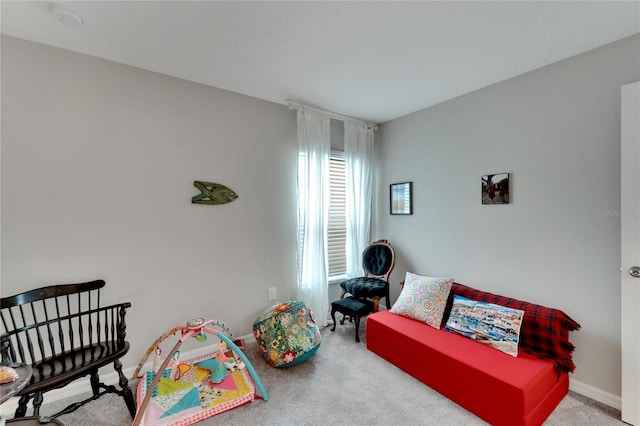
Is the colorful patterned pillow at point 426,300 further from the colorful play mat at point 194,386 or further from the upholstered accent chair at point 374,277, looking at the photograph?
the colorful play mat at point 194,386

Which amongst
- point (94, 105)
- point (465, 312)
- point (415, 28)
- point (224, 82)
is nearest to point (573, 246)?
point (465, 312)

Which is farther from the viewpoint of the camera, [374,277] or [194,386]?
[374,277]

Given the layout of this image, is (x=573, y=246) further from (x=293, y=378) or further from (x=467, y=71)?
(x=293, y=378)

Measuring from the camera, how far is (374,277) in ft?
11.5

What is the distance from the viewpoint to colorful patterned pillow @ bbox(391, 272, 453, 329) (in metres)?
2.53

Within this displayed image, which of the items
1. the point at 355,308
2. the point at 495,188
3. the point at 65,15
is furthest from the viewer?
the point at 355,308

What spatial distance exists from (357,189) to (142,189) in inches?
94.2

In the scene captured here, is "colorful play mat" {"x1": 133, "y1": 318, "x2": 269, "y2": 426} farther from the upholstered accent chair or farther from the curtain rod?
the curtain rod

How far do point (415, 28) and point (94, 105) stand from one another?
8.01 ft

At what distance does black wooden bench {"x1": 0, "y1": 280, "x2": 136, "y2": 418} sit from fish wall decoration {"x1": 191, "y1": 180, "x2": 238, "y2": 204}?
3.23 feet

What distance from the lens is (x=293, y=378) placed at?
229cm

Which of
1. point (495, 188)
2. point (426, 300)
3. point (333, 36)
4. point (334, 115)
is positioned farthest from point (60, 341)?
point (495, 188)

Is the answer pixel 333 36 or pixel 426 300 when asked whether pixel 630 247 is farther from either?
pixel 333 36

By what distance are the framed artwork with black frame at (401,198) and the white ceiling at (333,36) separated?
125cm
